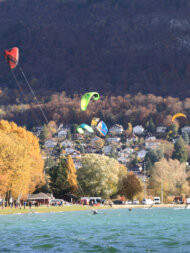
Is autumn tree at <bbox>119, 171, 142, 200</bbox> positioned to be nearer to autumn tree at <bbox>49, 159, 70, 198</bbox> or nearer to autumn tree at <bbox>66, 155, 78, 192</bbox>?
autumn tree at <bbox>66, 155, 78, 192</bbox>

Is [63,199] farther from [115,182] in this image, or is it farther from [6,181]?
[6,181]

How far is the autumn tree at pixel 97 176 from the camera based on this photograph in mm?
130875

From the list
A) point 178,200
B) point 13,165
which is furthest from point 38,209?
point 178,200

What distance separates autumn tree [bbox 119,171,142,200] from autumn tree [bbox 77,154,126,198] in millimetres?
8925

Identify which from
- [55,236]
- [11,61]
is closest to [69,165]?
[11,61]

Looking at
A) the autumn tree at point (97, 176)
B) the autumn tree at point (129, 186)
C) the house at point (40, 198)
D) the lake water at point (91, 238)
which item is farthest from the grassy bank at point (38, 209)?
the lake water at point (91, 238)

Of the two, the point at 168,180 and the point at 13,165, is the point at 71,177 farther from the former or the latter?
the point at 13,165

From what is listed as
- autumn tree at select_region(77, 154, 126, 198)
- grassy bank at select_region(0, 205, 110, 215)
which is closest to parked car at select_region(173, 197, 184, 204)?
autumn tree at select_region(77, 154, 126, 198)

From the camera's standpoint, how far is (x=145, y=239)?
5141cm

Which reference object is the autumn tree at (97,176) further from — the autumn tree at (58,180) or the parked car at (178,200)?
the parked car at (178,200)

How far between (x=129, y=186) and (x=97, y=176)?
15.0 m

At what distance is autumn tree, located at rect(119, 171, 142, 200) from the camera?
143 meters

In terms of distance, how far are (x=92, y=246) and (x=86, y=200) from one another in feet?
266

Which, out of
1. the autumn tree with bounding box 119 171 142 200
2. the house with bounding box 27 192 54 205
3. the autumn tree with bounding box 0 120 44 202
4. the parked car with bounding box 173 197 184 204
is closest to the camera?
the autumn tree with bounding box 0 120 44 202
